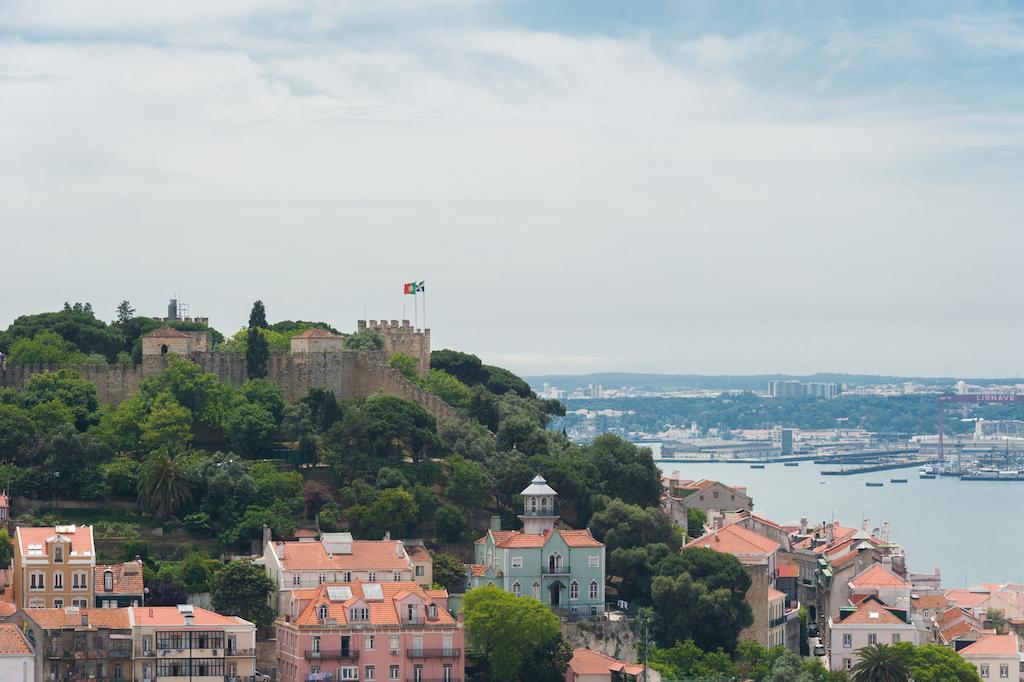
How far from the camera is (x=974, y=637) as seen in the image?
69.8m

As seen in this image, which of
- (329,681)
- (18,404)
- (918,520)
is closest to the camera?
(329,681)

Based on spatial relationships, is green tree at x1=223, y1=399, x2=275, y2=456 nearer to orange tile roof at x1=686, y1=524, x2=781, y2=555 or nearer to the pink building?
the pink building

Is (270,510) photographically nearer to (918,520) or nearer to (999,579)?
(999,579)

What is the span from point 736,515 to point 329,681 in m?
27.5

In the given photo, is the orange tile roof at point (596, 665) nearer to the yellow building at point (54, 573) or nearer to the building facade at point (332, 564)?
the building facade at point (332, 564)

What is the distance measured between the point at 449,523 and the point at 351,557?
18.7ft

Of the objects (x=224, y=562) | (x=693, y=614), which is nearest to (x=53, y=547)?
(x=224, y=562)

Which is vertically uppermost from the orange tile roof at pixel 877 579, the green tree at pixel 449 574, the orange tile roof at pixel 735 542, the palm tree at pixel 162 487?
the palm tree at pixel 162 487

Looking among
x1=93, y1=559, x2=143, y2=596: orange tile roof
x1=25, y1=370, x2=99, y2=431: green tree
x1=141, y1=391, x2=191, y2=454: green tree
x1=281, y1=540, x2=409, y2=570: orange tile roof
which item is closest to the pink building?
x1=281, y1=540, x2=409, y2=570: orange tile roof

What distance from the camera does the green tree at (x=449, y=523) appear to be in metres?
68.1

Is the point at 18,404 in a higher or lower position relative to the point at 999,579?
higher

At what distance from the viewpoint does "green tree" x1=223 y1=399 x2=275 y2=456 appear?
72438mm

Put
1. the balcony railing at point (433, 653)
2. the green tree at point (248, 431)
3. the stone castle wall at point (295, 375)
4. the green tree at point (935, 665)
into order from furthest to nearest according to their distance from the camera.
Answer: the stone castle wall at point (295, 375) → the green tree at point (248, 431) → the green tree at point (935, 665) → the balcony railing at point (433, 653)

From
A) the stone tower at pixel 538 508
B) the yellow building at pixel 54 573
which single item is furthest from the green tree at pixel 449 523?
the yellow building at pixel 54 573
